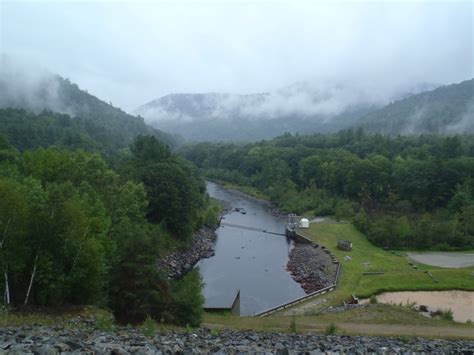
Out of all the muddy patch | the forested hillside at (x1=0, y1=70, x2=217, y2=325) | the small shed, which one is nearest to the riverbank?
the small shed

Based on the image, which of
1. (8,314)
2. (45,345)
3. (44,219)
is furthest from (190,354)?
(44,219)

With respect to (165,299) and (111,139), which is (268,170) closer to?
(111,139)

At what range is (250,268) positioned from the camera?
4641 cm

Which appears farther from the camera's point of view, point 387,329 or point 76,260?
point 387,329

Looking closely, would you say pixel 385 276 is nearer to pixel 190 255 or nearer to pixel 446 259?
pixel 446 259

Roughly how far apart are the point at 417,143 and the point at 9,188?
109 meters

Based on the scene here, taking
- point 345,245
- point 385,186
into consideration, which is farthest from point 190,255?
point 385,186

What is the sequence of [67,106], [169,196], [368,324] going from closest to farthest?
[368,324], [169,196], [67,106]

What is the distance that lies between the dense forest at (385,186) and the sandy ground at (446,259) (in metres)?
2.62

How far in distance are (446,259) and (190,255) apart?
3019 cm

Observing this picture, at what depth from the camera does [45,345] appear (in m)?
9.72

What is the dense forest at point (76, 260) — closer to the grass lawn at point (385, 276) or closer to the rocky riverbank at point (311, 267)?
the grass lawn at point (385, 276)

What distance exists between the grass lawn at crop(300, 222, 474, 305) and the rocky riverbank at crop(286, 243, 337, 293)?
148 cm

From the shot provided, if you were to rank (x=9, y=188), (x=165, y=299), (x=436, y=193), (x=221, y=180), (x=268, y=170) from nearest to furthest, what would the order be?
(x=9, y=188) → (x=165, y=299) → (x=436, y=193) → (x=268, y=170) → (x=221, y=180)
